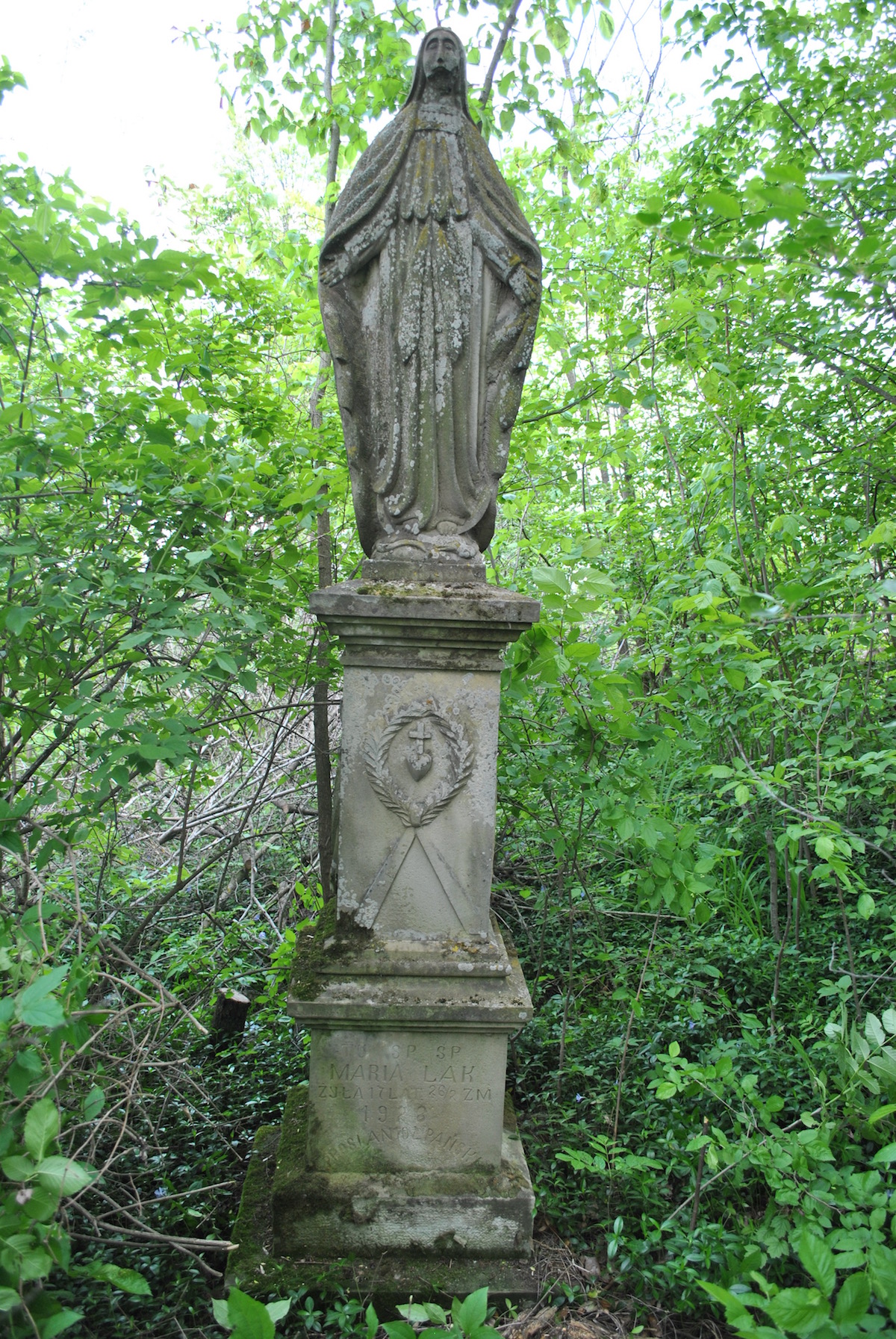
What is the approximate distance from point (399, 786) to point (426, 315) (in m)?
1.39

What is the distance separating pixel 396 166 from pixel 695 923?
3.01 meters

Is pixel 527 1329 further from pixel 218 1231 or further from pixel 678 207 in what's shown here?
pixel 678 207

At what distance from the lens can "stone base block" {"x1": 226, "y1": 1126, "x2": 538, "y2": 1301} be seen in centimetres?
219

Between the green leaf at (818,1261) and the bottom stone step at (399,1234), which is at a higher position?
the green leaf at (818,1261)

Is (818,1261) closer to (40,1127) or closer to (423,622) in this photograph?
(40,1127)

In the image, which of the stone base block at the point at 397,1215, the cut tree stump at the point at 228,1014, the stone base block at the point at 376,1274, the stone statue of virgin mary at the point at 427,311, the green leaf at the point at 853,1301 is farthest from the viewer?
the cut tree stump at the point at 228,1014

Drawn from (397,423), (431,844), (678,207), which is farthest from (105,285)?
(678,207)

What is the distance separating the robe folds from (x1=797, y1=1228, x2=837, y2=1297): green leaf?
6.21 ft

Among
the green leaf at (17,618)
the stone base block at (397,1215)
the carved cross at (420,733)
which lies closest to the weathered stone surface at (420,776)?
the carved cross at (420,733)

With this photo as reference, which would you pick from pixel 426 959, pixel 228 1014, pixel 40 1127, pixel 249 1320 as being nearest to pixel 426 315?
pixel 426 959

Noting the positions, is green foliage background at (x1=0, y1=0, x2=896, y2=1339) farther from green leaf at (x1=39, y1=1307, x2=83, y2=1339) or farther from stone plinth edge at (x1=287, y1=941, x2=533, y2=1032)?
stone plinth edge at (x1=287, y1=941, x2=533, y2=1032)

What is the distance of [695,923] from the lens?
3414mm

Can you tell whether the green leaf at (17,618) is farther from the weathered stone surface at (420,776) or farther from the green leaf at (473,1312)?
the green leaf at (473,1312)

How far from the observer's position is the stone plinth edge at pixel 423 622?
2.21m
